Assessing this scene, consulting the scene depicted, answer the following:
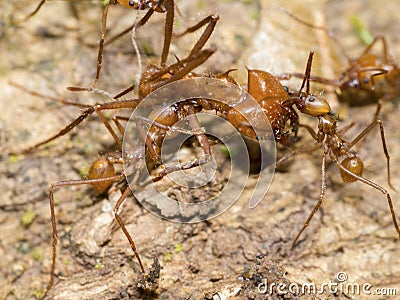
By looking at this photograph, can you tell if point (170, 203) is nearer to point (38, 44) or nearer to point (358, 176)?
point (358, 176)

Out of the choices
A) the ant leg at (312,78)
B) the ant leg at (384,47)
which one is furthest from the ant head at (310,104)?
the ant leg at (384,47)

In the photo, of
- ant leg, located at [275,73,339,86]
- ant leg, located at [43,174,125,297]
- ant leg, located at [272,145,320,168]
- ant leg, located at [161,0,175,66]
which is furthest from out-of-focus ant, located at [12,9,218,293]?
ant leg, located at [275,73,339,86]

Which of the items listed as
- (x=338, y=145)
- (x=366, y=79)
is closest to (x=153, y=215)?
(x=338, y=145)

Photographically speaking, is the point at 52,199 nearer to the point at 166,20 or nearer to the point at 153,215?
the point at 153,215

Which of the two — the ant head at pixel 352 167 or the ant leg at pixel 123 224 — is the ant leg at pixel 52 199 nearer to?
the ant leg at pixel 123 224

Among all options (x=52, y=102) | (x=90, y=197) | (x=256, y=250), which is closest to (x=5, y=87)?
(x=52, y=102)
